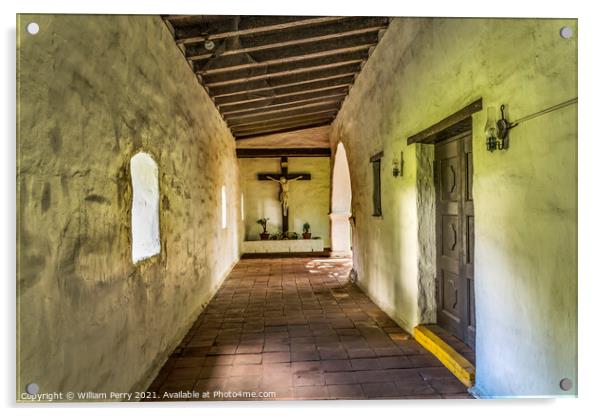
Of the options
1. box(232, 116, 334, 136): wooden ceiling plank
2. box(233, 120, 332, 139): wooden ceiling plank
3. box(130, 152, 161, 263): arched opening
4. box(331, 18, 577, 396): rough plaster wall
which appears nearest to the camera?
box(331, 18, 577, 396): rough plaster wall

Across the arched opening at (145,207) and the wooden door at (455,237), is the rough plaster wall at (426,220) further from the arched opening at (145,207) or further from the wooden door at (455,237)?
the arched opening at (145,207)

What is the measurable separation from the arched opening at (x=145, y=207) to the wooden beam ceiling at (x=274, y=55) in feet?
4.40

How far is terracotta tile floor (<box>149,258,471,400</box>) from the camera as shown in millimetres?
2547

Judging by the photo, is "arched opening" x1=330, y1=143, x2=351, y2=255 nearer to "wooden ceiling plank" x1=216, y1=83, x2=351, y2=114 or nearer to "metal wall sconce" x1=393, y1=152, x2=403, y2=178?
"wooden ceiling plank" x1=216, y1=83, x2=351, y2=114

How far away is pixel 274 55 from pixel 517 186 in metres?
3.06

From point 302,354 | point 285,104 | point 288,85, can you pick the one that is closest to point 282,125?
point 285,104

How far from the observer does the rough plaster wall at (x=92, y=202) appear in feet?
5.29

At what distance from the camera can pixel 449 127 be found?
9.16ft

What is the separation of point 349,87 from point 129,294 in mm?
4929

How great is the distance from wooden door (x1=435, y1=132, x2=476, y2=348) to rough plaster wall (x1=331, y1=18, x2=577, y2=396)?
21 centimetres

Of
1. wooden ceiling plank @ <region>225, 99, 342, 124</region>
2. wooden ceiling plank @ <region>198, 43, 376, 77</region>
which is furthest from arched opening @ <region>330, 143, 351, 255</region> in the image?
wooden ceiling plank @ <region>198, 43, 376, 77</region>

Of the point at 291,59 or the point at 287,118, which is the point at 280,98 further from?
the point at 287,118
